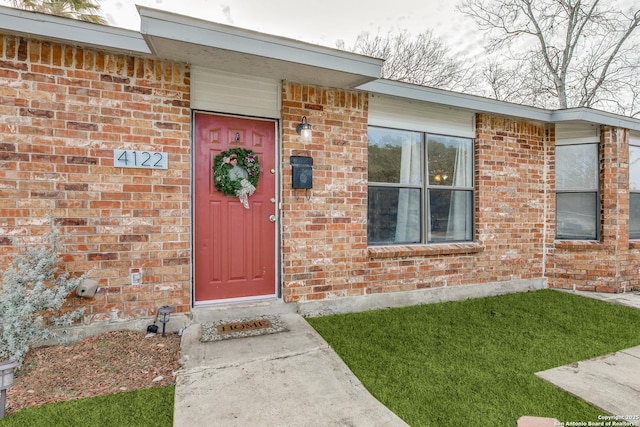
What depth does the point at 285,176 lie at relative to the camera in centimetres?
353

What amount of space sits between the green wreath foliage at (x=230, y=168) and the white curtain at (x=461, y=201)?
2.91 meters

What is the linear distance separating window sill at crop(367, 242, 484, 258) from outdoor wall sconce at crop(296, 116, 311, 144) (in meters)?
1.57

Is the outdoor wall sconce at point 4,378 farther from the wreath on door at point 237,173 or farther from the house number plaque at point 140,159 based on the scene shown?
the wreath on door at point 237,173

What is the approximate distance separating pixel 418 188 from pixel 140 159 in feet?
11.1

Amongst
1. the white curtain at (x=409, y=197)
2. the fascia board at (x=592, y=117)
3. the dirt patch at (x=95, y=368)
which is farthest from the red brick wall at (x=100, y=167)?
the fascia board at (x=592, y=117)

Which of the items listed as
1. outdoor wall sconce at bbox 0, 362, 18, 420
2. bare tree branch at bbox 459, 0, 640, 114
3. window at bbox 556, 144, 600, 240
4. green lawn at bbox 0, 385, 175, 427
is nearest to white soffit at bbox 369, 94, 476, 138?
window at bbox 556, 144, 600, 240

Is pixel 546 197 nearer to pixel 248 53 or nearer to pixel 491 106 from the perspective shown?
pixel 491 106

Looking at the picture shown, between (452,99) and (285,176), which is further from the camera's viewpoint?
(452,99)

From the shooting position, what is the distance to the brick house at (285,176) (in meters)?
2.73

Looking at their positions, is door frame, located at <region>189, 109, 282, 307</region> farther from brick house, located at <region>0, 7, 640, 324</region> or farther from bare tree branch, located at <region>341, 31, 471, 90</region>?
bare tree branch, located at <region>341, 31, 471, 90</region>

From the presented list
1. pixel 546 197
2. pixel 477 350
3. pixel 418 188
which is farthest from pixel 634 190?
pixel 477 350

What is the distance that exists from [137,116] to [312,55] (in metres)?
1.76

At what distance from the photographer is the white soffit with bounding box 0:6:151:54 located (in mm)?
2473

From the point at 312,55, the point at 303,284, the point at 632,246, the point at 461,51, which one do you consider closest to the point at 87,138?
the point at 312,55
